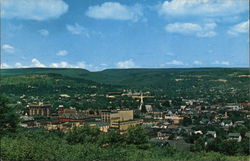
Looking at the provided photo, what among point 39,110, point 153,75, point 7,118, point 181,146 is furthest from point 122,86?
point 7,118

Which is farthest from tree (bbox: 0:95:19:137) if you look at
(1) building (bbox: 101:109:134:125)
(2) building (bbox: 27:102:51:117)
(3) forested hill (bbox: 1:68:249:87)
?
(3) forested hill (bbox: 1:68:249:87)

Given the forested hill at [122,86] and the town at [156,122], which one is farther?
the forested hill at [122,86]

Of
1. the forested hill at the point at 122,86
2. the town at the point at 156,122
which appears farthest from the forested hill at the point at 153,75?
the town at the point at 156,122

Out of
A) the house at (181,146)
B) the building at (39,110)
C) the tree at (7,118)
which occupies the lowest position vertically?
the building at (39,110)

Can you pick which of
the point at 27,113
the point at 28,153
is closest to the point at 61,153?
the point at 28,153

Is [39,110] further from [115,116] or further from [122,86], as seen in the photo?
[122,86]

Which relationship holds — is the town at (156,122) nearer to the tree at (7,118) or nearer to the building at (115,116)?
the building at (115,116)

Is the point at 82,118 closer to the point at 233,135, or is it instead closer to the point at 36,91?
the point at 233,135

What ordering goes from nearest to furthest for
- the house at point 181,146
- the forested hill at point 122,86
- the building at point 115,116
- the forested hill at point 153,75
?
1. the house at point 181,146
2. the building at point 115,116
3. the forested hill at point 122,86
4. the forested hill at point 153,75

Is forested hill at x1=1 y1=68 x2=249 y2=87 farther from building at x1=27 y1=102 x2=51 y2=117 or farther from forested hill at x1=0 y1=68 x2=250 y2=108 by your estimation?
building at x1=27 y1=102 x2=51 y2=117

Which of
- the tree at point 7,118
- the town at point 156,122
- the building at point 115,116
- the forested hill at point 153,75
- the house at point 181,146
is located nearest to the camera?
the tree at point 7,118

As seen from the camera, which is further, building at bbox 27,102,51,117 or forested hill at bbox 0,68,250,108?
forested hill at bbox 0,68,250,108
